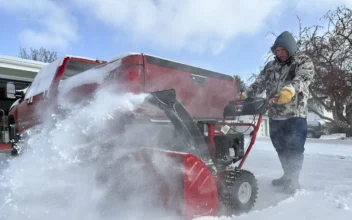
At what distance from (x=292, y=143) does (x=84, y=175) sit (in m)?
2.15

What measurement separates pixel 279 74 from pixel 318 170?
179cm

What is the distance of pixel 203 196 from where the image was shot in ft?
6.59

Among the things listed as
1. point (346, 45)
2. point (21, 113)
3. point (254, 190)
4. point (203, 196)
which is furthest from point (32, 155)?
point (346, 45)

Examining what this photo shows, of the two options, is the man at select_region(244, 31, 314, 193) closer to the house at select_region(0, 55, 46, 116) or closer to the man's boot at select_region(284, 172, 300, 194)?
the man's boot at select_region(284, 172, 300, 194)

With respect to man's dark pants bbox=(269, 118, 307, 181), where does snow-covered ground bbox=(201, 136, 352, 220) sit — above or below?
below

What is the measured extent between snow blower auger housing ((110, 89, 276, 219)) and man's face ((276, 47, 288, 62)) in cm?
94

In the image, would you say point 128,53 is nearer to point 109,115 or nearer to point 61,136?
point 109,115

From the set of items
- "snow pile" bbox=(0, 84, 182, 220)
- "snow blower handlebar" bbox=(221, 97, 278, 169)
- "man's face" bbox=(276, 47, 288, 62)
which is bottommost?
"snow pile" bbox=(0, 84, 182, 220)

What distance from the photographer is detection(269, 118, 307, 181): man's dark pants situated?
122 inches

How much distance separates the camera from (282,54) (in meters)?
3.21

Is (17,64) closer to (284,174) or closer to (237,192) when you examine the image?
(284,174)

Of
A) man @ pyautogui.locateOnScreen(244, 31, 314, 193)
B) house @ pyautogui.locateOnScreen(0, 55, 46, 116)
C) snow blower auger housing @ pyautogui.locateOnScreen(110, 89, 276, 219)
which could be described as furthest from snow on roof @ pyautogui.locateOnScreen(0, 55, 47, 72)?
snow blower auger housing @ pyautogui.locateOnScreen(110, 89, 276, 219)

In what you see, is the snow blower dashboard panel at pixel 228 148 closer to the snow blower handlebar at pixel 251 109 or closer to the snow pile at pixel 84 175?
the snow blower handlebar at pixel 251 109

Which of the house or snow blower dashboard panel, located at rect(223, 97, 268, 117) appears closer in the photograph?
snow blower dashboard panel, located at rect(223, 97, 268, 117)
